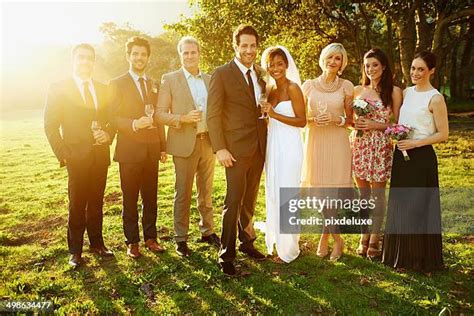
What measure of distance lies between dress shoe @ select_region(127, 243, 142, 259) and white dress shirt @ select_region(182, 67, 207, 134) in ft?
6.20

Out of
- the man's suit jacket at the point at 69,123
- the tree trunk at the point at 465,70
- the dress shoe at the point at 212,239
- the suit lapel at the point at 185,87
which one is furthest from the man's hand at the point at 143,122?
the tree trunk at the point at 465,70

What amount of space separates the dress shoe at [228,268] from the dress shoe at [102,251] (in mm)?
1781

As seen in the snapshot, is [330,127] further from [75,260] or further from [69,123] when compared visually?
[75,260]

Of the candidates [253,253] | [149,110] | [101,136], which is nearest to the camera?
[149,110]

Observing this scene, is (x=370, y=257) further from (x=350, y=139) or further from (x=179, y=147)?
(x=179, y=147)

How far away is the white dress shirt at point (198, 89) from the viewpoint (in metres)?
6.01

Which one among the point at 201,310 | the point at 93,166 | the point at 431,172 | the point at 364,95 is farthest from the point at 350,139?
the point at 93,166

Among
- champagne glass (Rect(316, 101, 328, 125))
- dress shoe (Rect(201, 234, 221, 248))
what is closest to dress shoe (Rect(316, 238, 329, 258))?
dress shoe (Rect(201, 234, 221, 248))

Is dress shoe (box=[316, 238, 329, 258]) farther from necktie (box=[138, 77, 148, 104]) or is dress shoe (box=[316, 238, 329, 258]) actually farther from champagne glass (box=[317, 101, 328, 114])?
necktie (box=[138, 77, 148, 104])

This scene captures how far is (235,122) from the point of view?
5242mm

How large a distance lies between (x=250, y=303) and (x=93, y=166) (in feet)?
9.34

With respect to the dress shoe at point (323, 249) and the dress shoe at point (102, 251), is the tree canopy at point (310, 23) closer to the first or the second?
the dress shoe at point (323, 249)

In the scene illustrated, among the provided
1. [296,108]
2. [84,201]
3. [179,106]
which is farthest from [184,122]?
[84,201]

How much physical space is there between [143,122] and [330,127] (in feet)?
8.27
